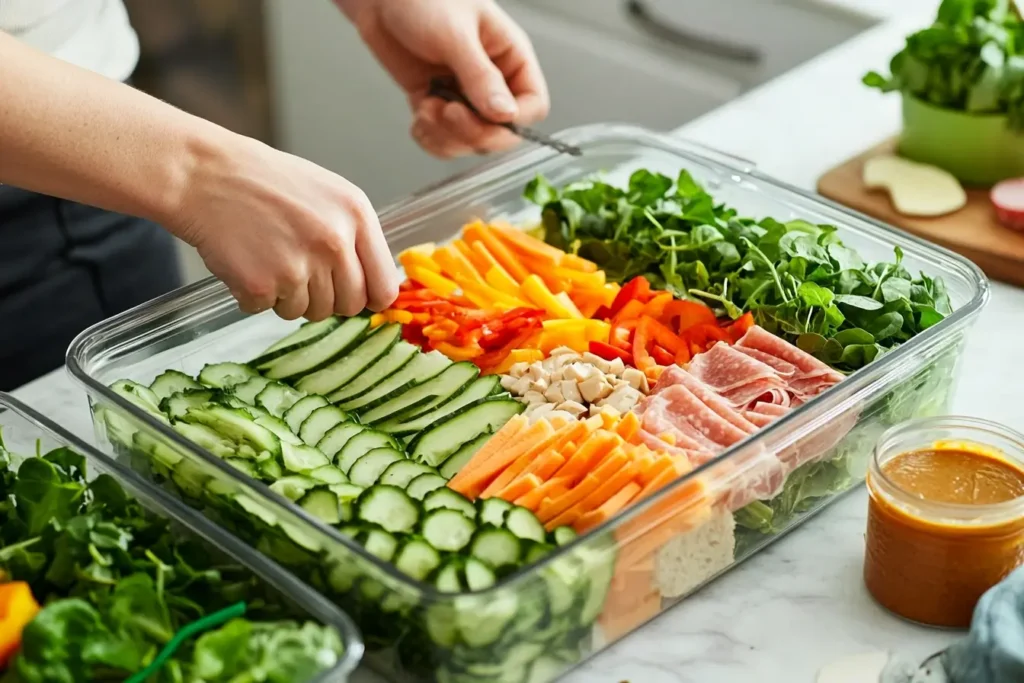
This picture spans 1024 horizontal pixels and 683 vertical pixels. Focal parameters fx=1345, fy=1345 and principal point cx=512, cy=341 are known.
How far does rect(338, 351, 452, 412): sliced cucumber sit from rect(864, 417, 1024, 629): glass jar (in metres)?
0.59

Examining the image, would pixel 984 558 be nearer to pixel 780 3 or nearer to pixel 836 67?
pixel 836 67

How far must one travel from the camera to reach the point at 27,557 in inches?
51.0

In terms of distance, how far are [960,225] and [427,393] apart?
100 centimetres

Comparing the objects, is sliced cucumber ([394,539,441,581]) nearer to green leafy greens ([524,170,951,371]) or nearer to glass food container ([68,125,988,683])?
glass food container ([68,125,988,683])

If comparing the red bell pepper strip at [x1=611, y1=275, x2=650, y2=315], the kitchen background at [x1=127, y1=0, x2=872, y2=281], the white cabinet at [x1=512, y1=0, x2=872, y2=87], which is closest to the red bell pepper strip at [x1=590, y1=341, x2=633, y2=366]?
the red bell pepper strip at [x1=611, y1=275, x2=650, y2=315]

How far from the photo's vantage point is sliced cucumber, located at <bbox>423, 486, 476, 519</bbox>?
1.41 metres

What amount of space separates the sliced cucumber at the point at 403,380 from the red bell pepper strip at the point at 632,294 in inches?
10.1

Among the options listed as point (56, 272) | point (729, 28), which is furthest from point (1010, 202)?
point (56, 272)

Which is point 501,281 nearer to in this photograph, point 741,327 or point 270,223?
point 741,327

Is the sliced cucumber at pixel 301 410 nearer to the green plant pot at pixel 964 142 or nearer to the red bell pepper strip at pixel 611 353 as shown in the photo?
the red bell pepper strip at pixel 611 353

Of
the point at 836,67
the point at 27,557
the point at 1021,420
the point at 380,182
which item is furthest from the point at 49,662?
the point at 380,182

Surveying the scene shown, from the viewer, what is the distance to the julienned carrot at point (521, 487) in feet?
4.74

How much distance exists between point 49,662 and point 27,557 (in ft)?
0.56

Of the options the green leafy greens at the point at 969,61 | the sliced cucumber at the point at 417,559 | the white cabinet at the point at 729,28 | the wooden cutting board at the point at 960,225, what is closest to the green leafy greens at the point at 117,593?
the sliced cucumber at the point at 417,559
